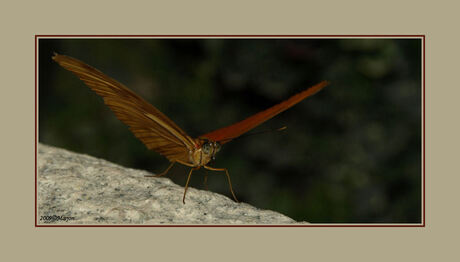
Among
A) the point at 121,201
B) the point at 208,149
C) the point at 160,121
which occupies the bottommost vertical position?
the point at 121,201

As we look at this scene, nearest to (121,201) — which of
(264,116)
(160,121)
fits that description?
(160,121)

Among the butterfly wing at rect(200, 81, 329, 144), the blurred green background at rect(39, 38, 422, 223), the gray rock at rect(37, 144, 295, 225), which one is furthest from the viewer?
the blurred green background at rect(39, 38, 422, 223)

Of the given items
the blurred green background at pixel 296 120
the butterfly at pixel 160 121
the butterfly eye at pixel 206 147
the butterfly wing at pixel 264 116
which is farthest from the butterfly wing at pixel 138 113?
the blurred green background at pixel 296 120

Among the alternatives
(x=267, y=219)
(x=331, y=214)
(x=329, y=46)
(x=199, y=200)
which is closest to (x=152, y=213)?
(x=199, y=200)

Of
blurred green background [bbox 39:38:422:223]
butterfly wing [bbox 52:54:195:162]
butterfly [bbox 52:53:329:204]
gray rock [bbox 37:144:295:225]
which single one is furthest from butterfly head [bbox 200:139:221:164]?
blurred green background [bbox 39:38:422:223]

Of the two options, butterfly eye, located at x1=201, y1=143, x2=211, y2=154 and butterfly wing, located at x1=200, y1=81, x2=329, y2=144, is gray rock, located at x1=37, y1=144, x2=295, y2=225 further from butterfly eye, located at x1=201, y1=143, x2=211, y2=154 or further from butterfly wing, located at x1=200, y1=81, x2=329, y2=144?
butterfly wing, located at x1=200, y1=81, x2=329, y2=144

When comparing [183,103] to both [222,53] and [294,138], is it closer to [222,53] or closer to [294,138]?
[222,53]

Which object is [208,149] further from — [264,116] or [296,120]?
[296,120]
